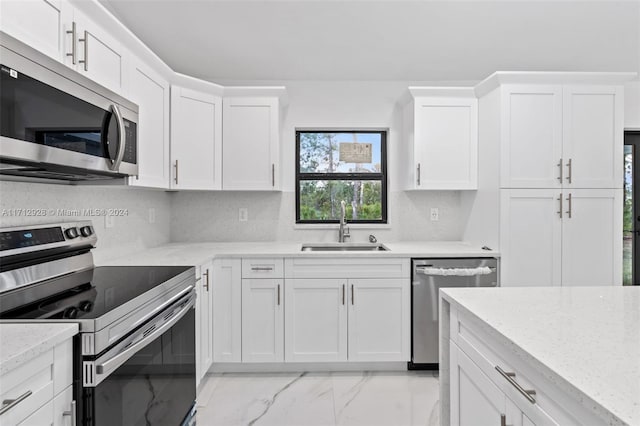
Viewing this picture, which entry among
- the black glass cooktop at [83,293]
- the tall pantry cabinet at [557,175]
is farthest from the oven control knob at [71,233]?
the tall pantry cabinet at [557,175]

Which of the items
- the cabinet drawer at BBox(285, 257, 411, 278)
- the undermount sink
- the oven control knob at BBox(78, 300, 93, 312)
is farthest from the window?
the oven control knob at BBox(78, 300, 93, 312)

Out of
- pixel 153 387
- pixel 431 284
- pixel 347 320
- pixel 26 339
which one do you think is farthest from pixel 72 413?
pixel 431 284

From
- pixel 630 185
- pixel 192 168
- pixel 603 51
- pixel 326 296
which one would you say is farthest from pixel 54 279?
pixel 630 185

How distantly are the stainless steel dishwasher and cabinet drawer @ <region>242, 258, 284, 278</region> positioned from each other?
39.1 inches

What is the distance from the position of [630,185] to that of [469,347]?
3321 millimetres

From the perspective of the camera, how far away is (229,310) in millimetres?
2582

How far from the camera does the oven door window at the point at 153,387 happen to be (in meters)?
1.14

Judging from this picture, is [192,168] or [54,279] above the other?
[192,168]

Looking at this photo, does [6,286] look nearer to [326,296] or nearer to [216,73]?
[326,296]

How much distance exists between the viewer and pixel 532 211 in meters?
2.64

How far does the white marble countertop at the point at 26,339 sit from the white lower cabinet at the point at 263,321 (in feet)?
5.13

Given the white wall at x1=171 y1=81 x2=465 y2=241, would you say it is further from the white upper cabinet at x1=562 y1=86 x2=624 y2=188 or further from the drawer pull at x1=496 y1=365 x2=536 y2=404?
the drawer pull at x1=496 y1=365 x2=536 y2=404

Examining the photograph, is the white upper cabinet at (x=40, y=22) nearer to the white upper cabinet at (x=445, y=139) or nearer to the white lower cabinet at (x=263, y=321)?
the white lower cabinet at (x=263, y=321)

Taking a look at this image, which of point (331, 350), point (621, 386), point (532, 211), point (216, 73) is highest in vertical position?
point (216, 73)
